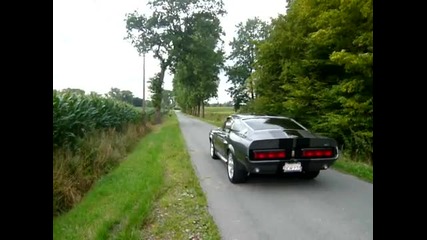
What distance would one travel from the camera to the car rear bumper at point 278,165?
616 centimetres

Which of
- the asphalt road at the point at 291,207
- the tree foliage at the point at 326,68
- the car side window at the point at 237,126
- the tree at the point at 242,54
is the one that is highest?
the tree at the point at 242,54

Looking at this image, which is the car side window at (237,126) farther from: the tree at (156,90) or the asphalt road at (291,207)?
the tree at (156,90)

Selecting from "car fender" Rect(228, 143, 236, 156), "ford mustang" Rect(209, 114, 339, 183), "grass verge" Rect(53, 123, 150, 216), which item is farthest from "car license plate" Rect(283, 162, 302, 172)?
"grass verge" Rect(53, 123, 150, 216)

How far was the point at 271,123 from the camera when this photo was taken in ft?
24.6

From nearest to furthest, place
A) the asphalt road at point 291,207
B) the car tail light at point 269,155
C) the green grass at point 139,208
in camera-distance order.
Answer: the asphalt road at point 291,207
the green grass at point 139,208
the car tail light at point 269,155

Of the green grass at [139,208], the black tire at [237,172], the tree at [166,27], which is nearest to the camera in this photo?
the green grass at [139,208]

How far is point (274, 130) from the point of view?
6832mm

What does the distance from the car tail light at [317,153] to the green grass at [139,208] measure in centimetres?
211

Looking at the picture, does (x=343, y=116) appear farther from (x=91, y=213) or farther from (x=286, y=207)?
(x=91, y=213)

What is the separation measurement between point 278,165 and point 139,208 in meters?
2.61

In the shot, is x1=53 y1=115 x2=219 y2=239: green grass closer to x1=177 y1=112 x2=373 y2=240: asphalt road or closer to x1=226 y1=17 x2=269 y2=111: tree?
x1=177 y1=112 x2=373 y2=240: asphalt road

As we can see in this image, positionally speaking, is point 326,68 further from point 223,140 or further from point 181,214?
point 181,214

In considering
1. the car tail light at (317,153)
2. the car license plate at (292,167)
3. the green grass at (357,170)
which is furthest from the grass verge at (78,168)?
the green grass at (357,170)
